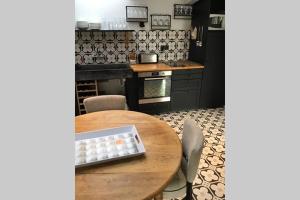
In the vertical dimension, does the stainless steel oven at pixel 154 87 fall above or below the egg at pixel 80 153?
above

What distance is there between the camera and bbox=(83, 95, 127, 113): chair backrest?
2084mm

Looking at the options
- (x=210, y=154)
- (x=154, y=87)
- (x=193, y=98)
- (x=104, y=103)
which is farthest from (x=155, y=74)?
(x=210, y=154)

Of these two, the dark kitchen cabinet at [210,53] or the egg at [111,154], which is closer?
the egg at [111,154]

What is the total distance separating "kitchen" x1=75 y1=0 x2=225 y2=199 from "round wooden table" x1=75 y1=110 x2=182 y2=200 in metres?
1.76

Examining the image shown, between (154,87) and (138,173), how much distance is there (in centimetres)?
243

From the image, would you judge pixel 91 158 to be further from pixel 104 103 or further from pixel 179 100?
pixel 179 100

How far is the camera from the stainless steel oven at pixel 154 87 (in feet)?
10.8

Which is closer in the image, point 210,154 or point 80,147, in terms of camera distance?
point 80,147

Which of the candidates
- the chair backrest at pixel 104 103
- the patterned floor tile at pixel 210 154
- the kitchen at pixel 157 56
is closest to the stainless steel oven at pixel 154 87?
the kitchen at pixel 157 56

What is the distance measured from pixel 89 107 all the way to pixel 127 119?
1.82ft

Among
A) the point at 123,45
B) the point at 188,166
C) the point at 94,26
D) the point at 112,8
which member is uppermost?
the point at 112,8

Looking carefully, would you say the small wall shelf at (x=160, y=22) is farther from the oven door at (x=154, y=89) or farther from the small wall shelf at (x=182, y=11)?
the oven door at (x=154, y=89)

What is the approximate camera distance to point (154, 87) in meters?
3.44

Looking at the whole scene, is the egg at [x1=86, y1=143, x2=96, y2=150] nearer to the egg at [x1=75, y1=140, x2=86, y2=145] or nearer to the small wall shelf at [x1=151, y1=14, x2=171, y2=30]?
the egg at [x1=75, y1=140, x2=86, y2=145]
